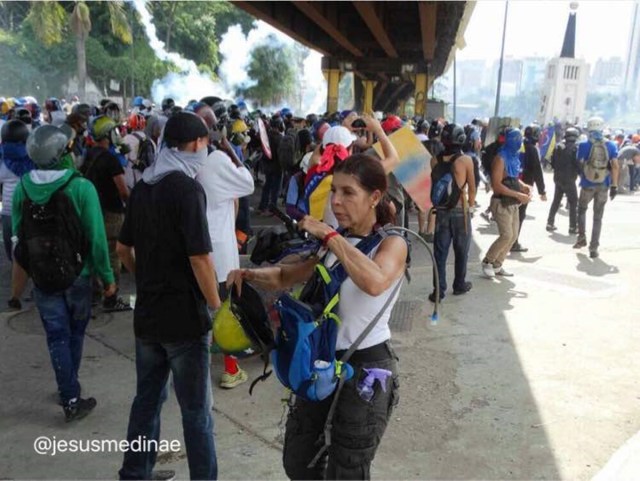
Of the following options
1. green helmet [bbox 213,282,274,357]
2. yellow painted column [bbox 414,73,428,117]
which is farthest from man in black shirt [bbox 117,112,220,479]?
yellow painted column [bbox 414,73,428,117]

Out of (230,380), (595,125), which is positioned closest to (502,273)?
(595,125)

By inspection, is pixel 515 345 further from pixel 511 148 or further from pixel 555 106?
pixel 555 106

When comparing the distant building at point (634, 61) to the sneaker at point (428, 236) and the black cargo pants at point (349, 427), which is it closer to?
the sneaker at point (428, 236)

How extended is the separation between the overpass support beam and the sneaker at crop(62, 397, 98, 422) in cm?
1972

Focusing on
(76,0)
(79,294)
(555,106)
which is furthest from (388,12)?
(555,106)

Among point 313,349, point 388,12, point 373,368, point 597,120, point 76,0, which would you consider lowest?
point 373,368

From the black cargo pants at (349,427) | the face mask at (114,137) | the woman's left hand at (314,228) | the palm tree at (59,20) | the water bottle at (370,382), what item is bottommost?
the black cargo pants at (349,427)

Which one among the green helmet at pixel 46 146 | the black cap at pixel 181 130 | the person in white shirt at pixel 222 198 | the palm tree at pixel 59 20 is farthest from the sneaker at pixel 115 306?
the palm tree at pixel 59 20

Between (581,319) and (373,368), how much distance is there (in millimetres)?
4426

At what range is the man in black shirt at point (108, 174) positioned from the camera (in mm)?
5453

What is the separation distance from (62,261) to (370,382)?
7.09 ft

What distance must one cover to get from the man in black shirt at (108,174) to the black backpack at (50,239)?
1739 millimetres

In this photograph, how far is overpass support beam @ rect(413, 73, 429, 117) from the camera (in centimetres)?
2209

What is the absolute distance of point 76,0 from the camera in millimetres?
29094
